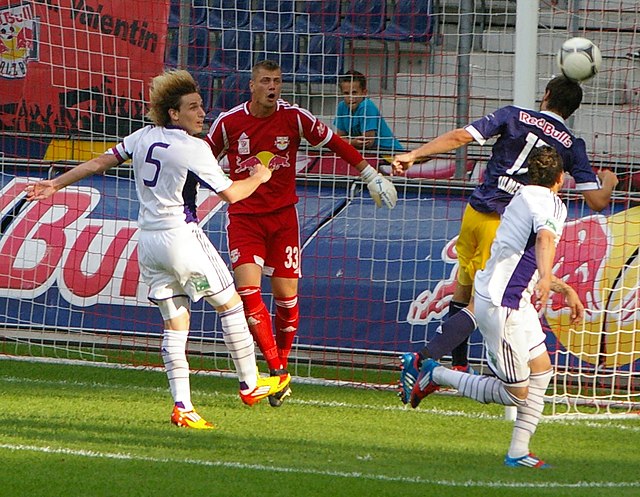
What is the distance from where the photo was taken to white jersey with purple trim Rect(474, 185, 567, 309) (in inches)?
251

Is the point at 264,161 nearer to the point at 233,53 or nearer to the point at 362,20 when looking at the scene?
the point at 362,20

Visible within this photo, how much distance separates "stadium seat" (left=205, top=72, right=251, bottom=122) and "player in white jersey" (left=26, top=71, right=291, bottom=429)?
14.8ft

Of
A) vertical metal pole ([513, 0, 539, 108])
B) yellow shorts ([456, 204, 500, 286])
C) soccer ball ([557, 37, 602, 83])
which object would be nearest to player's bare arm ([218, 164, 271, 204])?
yellow shorts ([456, 204, 500, 286])

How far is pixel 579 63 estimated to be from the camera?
800 centimetres

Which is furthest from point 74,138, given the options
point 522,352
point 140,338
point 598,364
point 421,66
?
point 522,352

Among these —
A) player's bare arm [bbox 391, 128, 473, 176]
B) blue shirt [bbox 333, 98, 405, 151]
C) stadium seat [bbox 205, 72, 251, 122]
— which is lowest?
player's bare arm [bbox 391, 128, 473, 176]

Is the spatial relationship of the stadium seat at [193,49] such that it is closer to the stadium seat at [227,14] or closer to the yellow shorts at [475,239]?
the stadium seat at [227,14]

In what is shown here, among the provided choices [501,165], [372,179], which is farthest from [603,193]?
[372,179]

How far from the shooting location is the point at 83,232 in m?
10.9

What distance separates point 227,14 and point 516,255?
22.1ft

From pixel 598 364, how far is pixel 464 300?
120 centimetres

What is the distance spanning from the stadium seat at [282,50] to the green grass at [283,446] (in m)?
3.78

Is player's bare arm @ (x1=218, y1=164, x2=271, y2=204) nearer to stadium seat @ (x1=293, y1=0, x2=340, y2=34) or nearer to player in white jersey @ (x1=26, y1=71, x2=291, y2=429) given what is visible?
player in white jersey @ (x1=26, y1=71, x2=291, y2=429)

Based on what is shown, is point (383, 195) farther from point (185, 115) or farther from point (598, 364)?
point (598, 364)
